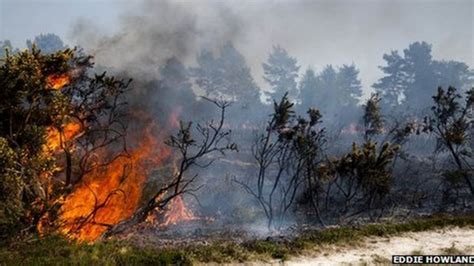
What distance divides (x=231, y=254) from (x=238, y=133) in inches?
2178

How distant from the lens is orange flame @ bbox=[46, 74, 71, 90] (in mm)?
14562

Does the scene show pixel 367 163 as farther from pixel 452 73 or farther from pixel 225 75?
pixel 452 73

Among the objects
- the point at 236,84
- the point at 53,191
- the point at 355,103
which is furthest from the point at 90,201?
the point at 355,103

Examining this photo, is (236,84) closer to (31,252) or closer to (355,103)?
(355,103)

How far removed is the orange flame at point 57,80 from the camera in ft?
47.8

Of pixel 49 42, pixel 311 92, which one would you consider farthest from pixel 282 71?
pixel 49 42

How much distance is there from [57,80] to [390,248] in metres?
13.3

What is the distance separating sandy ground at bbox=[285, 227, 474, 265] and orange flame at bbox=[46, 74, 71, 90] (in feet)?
34.3

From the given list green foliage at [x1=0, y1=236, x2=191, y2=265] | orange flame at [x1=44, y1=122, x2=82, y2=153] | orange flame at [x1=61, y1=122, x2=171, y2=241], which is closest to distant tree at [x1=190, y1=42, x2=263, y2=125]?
orange flame at [x1=61, y1=122, x2=171, y2=241]

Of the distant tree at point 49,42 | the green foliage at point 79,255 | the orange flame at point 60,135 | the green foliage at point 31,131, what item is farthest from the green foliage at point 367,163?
the distant tree at point 49,42

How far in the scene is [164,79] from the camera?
144 feet

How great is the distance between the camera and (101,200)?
18672 mm

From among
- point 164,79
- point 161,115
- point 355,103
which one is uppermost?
point 355,103

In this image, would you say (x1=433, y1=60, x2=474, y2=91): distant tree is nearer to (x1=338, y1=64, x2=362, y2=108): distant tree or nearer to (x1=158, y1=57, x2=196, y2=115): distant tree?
(x1=338, y1=64, x2=362, y2=108): distant tree
